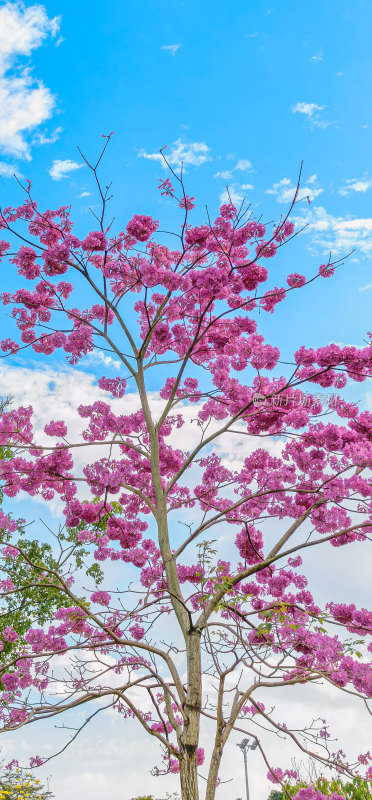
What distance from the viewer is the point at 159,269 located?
297 inches

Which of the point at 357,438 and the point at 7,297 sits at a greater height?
the point at 7,297

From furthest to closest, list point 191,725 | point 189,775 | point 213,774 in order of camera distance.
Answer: point 213,774 < point 191,725 < point 189,775

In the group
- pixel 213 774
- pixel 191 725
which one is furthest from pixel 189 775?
pixel 213 774

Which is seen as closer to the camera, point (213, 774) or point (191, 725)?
point (191, 725)

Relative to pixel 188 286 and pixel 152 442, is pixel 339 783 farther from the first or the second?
pixel 188 286

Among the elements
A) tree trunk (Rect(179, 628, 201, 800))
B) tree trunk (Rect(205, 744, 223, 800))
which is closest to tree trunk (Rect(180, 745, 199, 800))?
tree trunk (Rect(179, 628, 201, 800))

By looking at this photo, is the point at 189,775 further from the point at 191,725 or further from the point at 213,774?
the point at 213,774

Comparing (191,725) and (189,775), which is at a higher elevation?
(191,725)

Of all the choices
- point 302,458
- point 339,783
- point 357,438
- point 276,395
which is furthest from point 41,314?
point 339,783

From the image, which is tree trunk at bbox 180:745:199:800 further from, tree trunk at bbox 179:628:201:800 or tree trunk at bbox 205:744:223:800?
tree trunk at bbox 205:744:223:800

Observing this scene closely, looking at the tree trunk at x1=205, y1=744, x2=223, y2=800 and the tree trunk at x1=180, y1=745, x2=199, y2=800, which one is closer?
the tree trunk at x1=180, y1=745, x2=199, y2=800

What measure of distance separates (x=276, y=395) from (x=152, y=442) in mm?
1711

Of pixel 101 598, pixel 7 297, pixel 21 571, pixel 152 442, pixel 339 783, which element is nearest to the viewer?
pixel 152 442

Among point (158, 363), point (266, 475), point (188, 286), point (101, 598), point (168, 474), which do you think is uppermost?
point (188, 286)
